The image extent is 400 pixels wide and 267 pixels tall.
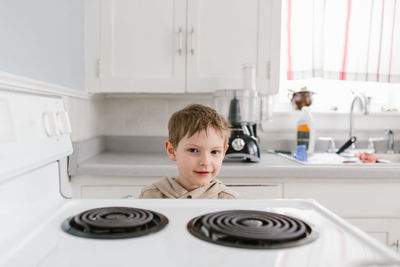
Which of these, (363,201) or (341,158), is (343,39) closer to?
(341,158)

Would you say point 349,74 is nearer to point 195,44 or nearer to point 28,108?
point 195,44

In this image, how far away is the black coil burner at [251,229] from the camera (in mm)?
499

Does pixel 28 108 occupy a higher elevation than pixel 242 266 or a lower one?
higher

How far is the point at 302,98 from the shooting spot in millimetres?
2312

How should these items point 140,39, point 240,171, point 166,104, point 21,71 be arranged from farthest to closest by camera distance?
point 166,104
point 140,39
point 240,171
point 21,71

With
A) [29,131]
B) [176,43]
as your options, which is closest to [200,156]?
[29,131]

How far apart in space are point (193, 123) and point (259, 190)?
26.4 inches

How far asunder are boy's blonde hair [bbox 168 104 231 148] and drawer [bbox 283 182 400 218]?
68cm

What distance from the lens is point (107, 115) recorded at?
Result: 7.42 ft

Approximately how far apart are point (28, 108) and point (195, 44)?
1.27 meters

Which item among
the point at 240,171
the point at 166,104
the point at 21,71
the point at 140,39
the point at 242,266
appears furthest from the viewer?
the point at 166,104

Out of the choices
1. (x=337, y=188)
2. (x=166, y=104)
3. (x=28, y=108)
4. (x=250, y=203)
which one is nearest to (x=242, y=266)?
(x=250, y=203)

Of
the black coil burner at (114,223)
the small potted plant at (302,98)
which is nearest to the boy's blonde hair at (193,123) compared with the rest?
the black coil burner at (114,223)

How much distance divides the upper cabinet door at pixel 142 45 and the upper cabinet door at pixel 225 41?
0.22ft
